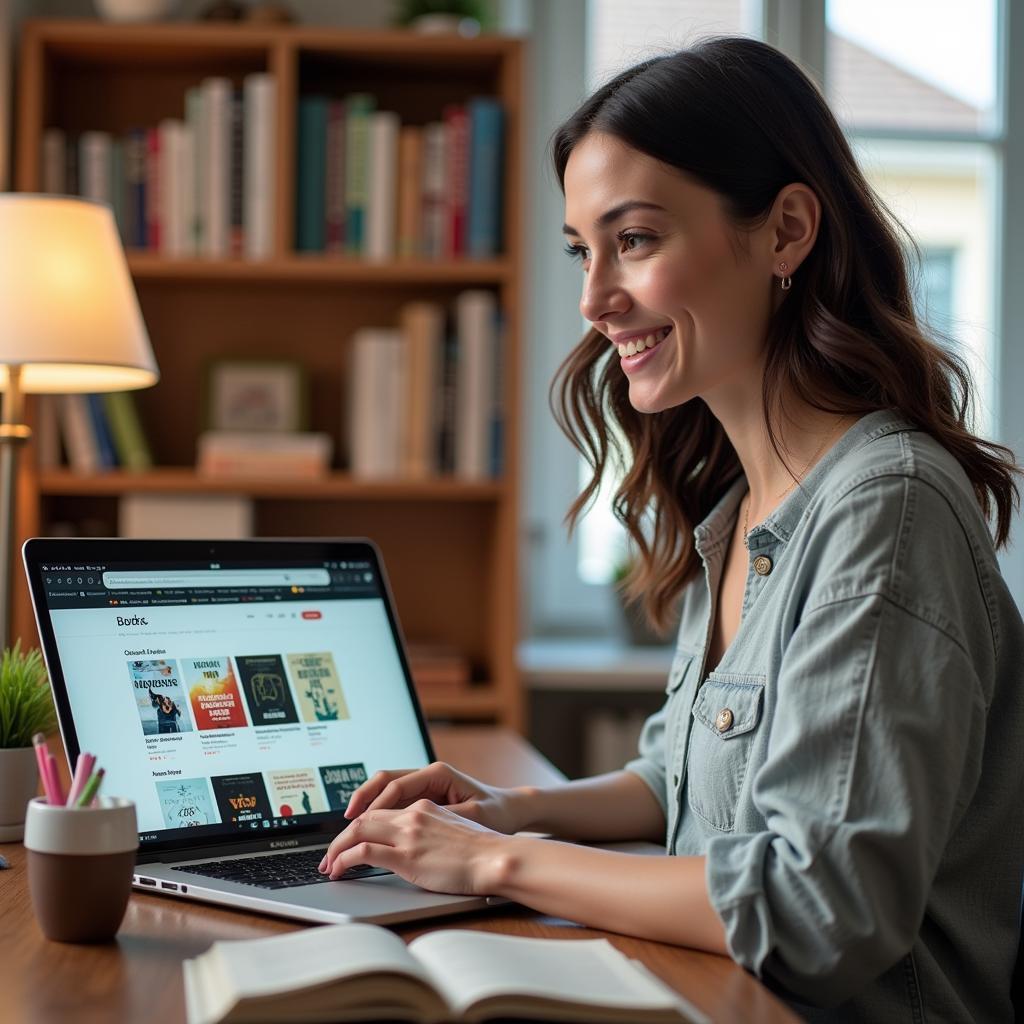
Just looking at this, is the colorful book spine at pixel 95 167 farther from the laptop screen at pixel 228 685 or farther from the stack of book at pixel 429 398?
the laptop screen at pixel 228 685

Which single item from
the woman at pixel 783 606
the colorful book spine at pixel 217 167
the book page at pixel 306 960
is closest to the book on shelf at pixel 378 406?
the colorful book spine at pixel 217 167

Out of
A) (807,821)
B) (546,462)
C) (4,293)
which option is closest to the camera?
(807,821)

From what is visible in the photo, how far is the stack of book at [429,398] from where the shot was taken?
A: 258cm

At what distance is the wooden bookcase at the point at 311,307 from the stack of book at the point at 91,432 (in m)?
0.04

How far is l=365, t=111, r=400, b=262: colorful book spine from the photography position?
2.56 m

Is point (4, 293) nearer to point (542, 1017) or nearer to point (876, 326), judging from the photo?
point (876, 326)

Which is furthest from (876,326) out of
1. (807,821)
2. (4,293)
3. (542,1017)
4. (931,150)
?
(931,150)

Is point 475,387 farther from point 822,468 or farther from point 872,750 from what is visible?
point 872,750

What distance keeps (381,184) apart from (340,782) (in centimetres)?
170

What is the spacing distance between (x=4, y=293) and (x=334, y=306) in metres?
1.24

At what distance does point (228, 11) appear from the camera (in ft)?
8.50

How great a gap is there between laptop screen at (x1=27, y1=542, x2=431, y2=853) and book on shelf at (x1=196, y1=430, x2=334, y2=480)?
4.32ft

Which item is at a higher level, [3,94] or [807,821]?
[3,94]

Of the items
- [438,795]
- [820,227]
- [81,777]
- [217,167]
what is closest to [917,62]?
[217,167]
